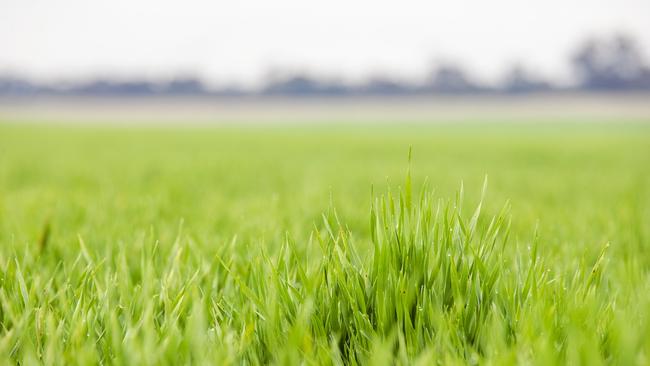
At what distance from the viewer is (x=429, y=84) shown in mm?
84938

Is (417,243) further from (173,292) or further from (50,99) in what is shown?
(50,99)

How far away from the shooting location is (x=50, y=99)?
83750mm

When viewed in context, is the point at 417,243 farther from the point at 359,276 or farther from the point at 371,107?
the point at 371,107

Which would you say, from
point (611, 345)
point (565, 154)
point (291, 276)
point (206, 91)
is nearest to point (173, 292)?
point (291, 276)

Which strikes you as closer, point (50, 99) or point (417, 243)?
point (417, 243)

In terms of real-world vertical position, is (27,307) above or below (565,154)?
above

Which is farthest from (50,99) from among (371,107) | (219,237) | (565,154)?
(219,237)

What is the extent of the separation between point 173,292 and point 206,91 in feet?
293

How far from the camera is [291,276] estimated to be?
1.50 m

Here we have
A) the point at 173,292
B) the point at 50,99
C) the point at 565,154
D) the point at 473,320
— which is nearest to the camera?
the point at 473,320

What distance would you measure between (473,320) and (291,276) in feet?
1.69

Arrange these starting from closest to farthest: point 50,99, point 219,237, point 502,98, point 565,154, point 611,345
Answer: point 611,345, point 219,237, point 565,154, point 502,98, point 50,99

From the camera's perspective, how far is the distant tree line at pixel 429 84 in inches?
3054

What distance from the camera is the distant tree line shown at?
7756cm
